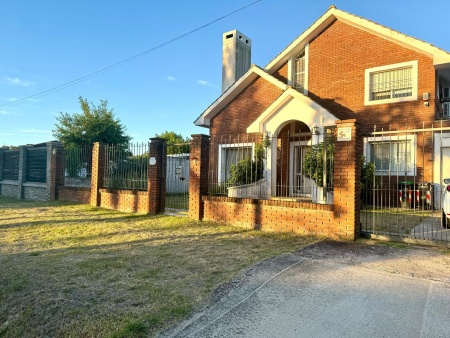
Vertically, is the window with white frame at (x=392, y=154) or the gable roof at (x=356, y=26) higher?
the gable roof at (x=356, y=26)

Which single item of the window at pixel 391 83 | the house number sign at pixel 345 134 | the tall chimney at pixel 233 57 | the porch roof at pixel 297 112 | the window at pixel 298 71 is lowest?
the house number sign at pixel 345 134

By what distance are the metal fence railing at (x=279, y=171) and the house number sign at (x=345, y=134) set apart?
1027 mm

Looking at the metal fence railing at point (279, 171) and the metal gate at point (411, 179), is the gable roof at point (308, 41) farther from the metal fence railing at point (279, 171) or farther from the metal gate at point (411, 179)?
the metal gate at point (411, 179)

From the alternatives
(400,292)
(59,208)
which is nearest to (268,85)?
(59,208)

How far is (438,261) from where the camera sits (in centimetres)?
484

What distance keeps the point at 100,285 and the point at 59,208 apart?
28.3 ft

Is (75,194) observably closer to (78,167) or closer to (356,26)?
(78,167)

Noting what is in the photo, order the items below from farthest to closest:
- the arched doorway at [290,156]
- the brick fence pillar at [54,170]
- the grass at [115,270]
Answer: the brick fence pillar at [54,170], the arched doorway at [290,156], the grass at [115,270]

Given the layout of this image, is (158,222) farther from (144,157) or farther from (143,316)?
(143,316)

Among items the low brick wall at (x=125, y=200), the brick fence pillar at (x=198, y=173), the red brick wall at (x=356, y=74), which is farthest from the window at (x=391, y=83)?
the low brick wall at (x=125, y=200)

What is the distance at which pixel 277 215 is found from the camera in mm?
7215

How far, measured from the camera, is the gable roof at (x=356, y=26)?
11.1 metres

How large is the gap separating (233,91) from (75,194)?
8.35 meters

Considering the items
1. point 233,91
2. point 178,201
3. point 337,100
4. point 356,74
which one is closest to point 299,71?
point 337,100
